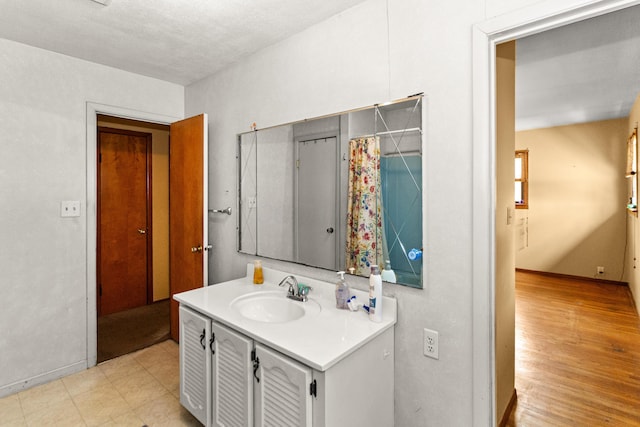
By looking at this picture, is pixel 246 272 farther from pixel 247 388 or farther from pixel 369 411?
pixel 369 411

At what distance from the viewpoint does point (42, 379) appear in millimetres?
2314

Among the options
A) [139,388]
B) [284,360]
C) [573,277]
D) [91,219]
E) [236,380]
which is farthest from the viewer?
[573,277]

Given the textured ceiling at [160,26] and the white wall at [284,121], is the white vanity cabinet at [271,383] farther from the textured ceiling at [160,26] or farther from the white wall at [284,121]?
the textured ceiling at [160,26]

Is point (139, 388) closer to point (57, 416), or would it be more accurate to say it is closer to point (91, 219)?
point (57, 416)

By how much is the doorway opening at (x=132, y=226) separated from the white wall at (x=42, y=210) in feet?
2.88

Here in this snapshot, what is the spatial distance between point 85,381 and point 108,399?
1.18 feet

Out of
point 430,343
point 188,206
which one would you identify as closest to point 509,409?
point 430,343

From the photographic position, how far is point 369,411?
1410mm

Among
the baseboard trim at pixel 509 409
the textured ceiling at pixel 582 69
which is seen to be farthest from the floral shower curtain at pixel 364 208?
the textured ceiling at pixel 582 69

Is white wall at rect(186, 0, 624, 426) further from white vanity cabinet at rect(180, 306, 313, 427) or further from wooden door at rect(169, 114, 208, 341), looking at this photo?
wooden door at rect(169, 114, 208, 341)

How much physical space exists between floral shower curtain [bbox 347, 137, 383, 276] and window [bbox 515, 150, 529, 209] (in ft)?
16.6

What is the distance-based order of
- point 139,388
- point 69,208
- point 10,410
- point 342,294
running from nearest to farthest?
point 342,294 < point 10,410 < point 139,388 < point 69,208

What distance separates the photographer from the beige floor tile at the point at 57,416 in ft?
6.26

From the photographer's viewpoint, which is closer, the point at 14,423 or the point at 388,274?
the point at 388,274
